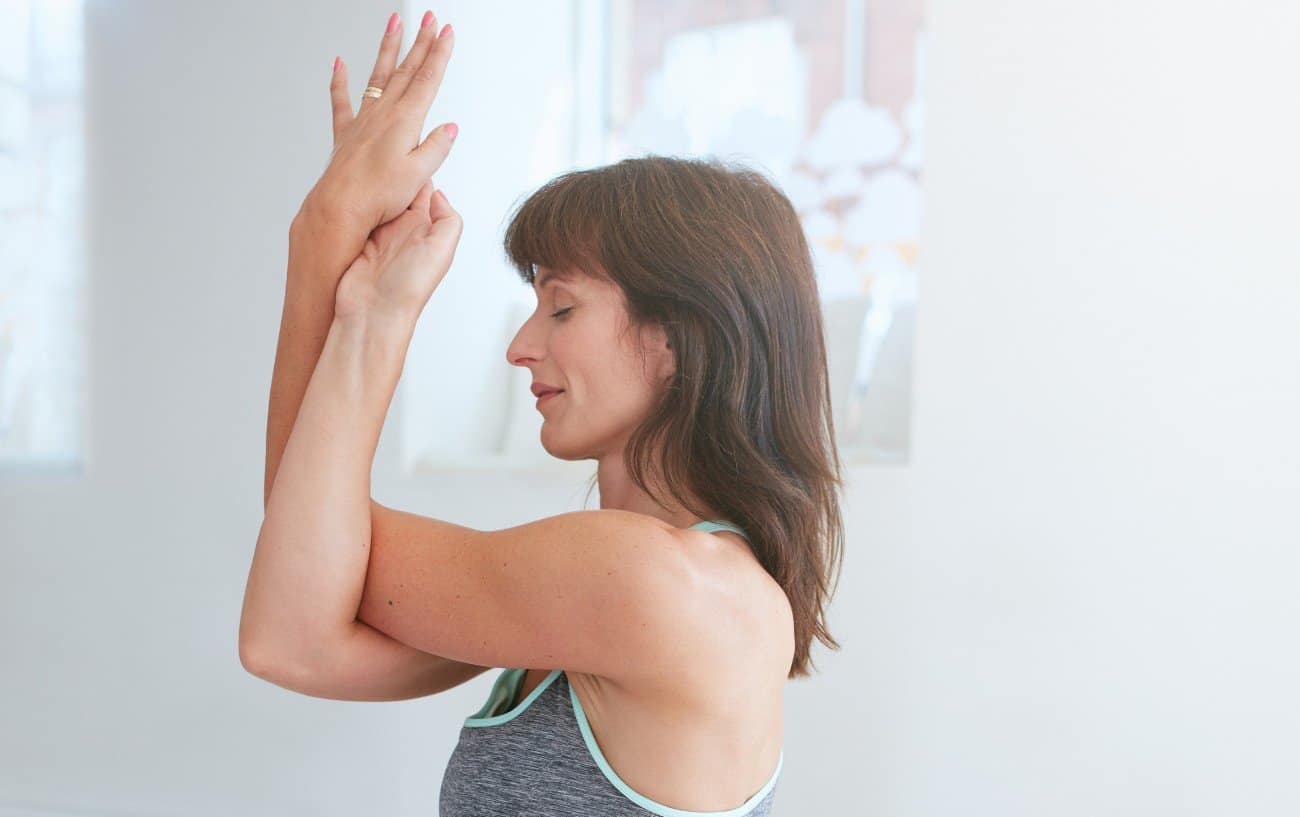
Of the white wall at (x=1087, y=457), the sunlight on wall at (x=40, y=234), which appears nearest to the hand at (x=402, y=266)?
the white wall at (x=1087, y=457)

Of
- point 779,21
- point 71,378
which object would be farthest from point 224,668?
point 779,21

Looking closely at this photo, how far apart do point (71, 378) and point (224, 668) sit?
103 centimetres

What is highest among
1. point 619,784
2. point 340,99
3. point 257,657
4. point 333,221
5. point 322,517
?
point 340,99

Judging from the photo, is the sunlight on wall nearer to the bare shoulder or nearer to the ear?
the ear

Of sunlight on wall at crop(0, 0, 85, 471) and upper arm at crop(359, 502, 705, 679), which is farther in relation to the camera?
sunlight on wall at crop(0, 0, 85, 471)

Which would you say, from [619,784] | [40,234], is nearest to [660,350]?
[619,784]

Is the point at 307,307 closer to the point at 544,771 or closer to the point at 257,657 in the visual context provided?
the point at 257,657

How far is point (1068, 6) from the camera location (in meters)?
2.35

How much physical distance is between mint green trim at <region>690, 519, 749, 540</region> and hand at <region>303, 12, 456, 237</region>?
39 centimetres

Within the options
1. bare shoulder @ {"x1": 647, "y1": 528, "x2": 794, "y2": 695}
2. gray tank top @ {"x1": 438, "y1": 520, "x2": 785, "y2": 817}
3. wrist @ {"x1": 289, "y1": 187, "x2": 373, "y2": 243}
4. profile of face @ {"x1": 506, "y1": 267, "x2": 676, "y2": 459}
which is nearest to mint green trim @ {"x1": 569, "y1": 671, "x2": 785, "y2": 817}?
gray tank top @ {"x1": 438, "y1": 520, "x2": 785, "y2": 817}

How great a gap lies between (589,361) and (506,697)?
326 mm

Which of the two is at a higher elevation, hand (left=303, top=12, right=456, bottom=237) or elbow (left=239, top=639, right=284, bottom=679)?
hand (left=303, top=12, right=456, bottom=237)

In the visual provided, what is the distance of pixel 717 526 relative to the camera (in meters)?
1.05

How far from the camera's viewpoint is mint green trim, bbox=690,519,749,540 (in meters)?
1.05
